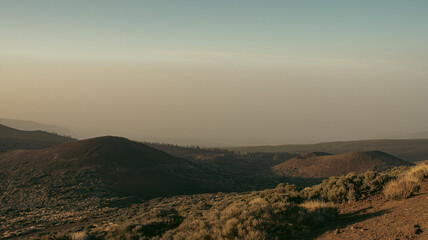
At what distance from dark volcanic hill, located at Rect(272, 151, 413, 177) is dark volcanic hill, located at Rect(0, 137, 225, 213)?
2699cm

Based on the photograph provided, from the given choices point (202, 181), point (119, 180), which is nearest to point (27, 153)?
point (119, 180)

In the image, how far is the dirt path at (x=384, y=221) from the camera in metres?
9.01

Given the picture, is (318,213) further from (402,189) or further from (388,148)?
(388,148)

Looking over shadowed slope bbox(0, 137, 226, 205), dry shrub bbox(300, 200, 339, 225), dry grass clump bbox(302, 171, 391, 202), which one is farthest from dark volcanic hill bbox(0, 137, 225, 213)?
dry shrub bbox(300, 200, 339, 225)

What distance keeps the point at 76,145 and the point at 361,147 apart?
126 meters

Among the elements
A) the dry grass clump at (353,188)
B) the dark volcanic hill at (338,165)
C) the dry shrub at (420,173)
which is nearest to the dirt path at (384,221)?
the dry grass clump at (353,188)

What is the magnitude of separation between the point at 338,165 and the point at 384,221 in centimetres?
6948

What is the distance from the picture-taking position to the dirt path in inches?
355

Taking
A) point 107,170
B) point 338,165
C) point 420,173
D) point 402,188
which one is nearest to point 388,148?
point 338,165

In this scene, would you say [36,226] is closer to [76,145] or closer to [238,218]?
[238,218]

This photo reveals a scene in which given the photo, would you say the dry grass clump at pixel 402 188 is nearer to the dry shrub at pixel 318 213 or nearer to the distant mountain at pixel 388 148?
the dry shrub at pixel 318 213

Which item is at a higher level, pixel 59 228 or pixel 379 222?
pixel 379 222

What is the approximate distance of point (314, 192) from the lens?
16250 mm

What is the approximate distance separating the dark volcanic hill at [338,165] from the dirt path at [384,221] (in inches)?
2419
